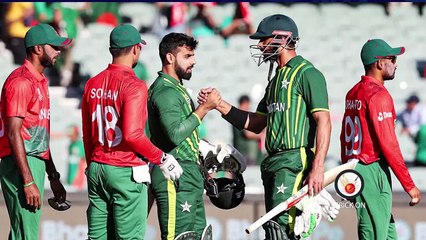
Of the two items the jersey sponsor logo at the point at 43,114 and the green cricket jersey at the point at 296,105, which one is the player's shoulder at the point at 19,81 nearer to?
the jersey sponsor logo at the point at 43,114

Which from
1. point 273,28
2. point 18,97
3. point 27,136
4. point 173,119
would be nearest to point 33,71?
point 18,97

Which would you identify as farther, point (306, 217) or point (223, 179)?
point (223, 179)

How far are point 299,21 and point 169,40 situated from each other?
7071mm

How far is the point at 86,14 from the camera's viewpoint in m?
15.4

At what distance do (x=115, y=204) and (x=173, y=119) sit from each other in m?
0.73

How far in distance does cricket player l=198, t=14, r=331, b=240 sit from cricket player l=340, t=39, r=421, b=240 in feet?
2.25

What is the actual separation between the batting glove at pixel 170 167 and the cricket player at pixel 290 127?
0.62 metres

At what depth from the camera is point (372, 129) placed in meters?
8.84

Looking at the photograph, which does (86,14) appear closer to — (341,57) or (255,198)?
(341,57)

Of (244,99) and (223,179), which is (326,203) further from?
(244,99)

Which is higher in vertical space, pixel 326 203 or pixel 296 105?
pixel 296 105

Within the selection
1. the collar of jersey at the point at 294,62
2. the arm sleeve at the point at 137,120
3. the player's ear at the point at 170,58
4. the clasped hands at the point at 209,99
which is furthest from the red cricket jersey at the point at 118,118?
the collar of jersey at the point at 294,62

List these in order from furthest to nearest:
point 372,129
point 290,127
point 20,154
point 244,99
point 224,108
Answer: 1. point 244,99
2. point 224,108
3. point 372,129
4. point 290,127
5. point 20,154

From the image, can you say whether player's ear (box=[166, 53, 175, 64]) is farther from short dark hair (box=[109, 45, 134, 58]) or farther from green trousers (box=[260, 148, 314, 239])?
green trousers (box=[260, 148, 314, 239])
